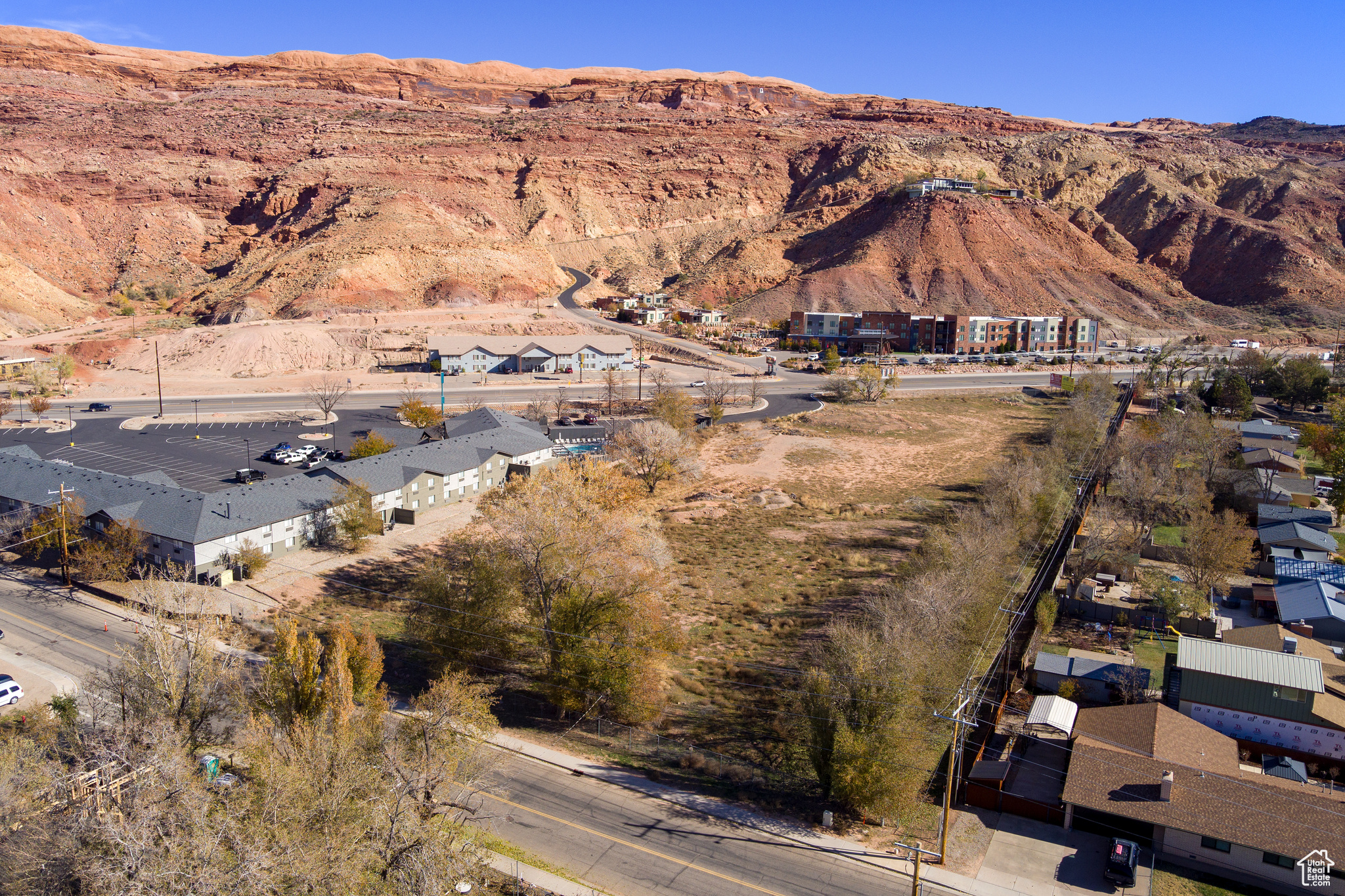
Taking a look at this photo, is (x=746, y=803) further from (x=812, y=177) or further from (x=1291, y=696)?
(x=812, y=177)

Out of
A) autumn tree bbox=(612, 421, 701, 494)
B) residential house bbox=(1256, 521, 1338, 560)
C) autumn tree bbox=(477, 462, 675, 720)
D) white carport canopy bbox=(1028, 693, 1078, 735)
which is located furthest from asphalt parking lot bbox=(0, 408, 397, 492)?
residential house bbox=(1256, 521, 1338, 560)

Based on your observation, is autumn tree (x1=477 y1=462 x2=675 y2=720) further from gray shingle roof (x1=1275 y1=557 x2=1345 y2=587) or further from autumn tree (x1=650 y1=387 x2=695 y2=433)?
autumn tree (x1=650 y1=387 x2=695 y2=433)

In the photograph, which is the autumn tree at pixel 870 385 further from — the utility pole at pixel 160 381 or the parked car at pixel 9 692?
the parked car at pixel 9 692

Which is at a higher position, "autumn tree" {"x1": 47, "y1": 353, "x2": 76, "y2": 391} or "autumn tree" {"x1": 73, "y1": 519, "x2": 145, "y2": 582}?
"autumn tree" {"x1": 47, "y1": 353, "x2": 76, "y2": 391}

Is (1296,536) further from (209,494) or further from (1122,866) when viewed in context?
(209,494)

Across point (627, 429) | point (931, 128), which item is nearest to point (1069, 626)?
point (627, 429)

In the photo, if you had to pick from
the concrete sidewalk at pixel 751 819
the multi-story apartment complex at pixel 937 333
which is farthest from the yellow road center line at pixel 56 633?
the multi-story apartment complex at pixel 937 333
